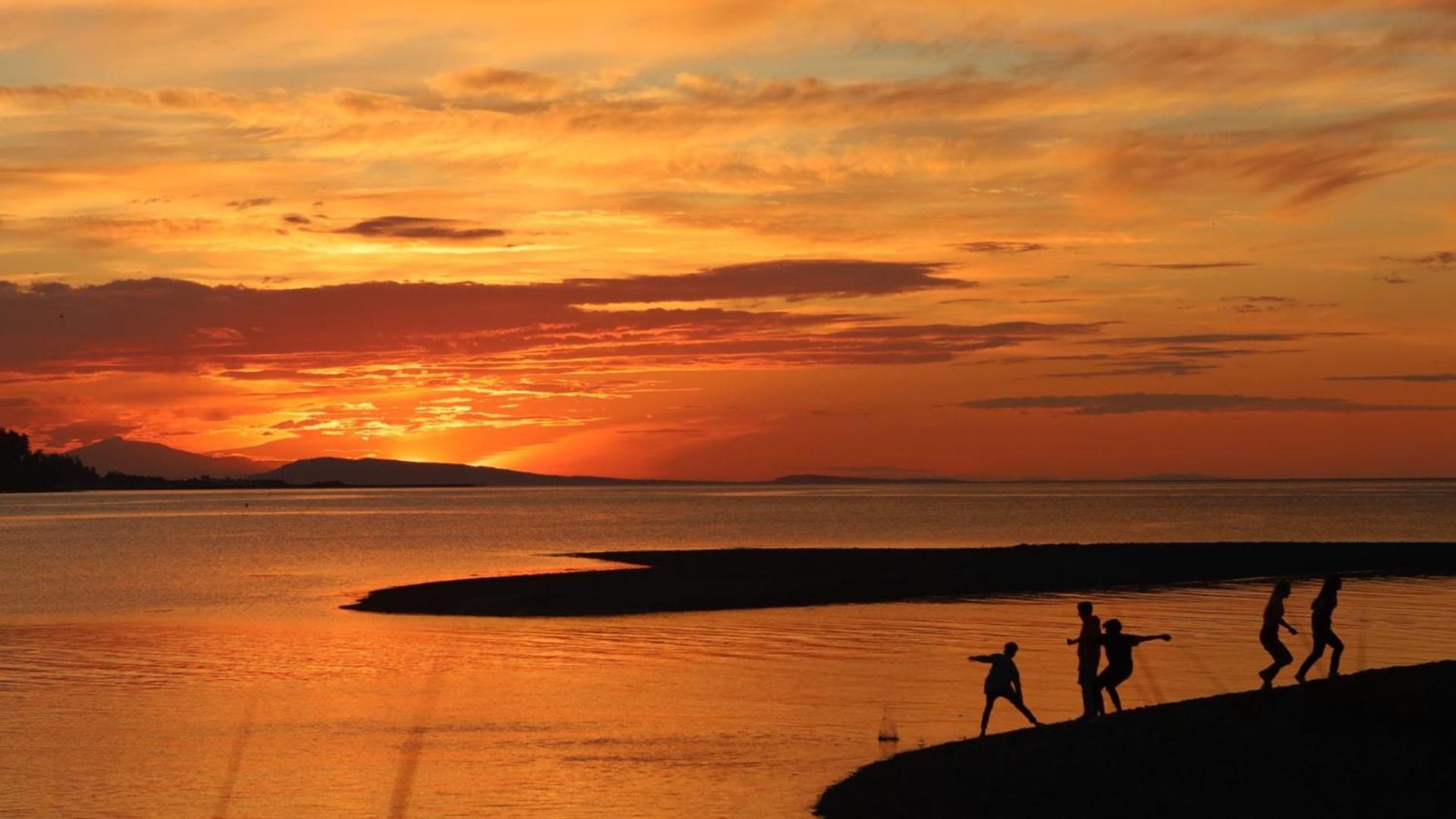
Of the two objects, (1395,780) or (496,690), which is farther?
(496,690)

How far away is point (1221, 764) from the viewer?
21.8 m

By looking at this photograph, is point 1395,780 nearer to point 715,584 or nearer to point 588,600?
point 588,600

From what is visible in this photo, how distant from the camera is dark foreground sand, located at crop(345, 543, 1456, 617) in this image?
62.8 metres

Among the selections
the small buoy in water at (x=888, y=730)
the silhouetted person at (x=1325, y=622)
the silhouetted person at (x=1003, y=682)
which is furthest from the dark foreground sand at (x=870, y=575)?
the silhouetted person at (x=1325, y=622)

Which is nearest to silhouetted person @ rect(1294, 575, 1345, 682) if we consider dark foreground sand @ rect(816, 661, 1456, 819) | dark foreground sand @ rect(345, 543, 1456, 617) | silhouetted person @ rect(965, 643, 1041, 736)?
dark foreground sand @ rect(816, 661, 1456, 819)

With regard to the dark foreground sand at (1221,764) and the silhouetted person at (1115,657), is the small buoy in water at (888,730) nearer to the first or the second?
the dark foreground sand at (1221,764)

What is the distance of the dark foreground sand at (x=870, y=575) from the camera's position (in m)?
62.8

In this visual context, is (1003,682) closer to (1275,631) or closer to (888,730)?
(888,730)

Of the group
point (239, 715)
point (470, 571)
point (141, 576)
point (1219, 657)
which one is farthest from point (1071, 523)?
point (239, 715)

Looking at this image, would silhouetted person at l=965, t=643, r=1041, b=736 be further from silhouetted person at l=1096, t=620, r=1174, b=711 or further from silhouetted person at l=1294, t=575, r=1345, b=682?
silhouetted person at l=1294, t=575, r=1345, b=682

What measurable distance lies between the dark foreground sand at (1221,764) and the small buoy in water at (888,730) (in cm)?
284

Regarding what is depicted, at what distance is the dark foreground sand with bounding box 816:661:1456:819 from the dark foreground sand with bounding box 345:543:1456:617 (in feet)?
117

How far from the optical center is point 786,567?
263 ft

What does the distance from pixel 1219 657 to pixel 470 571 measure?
58.8 metres
